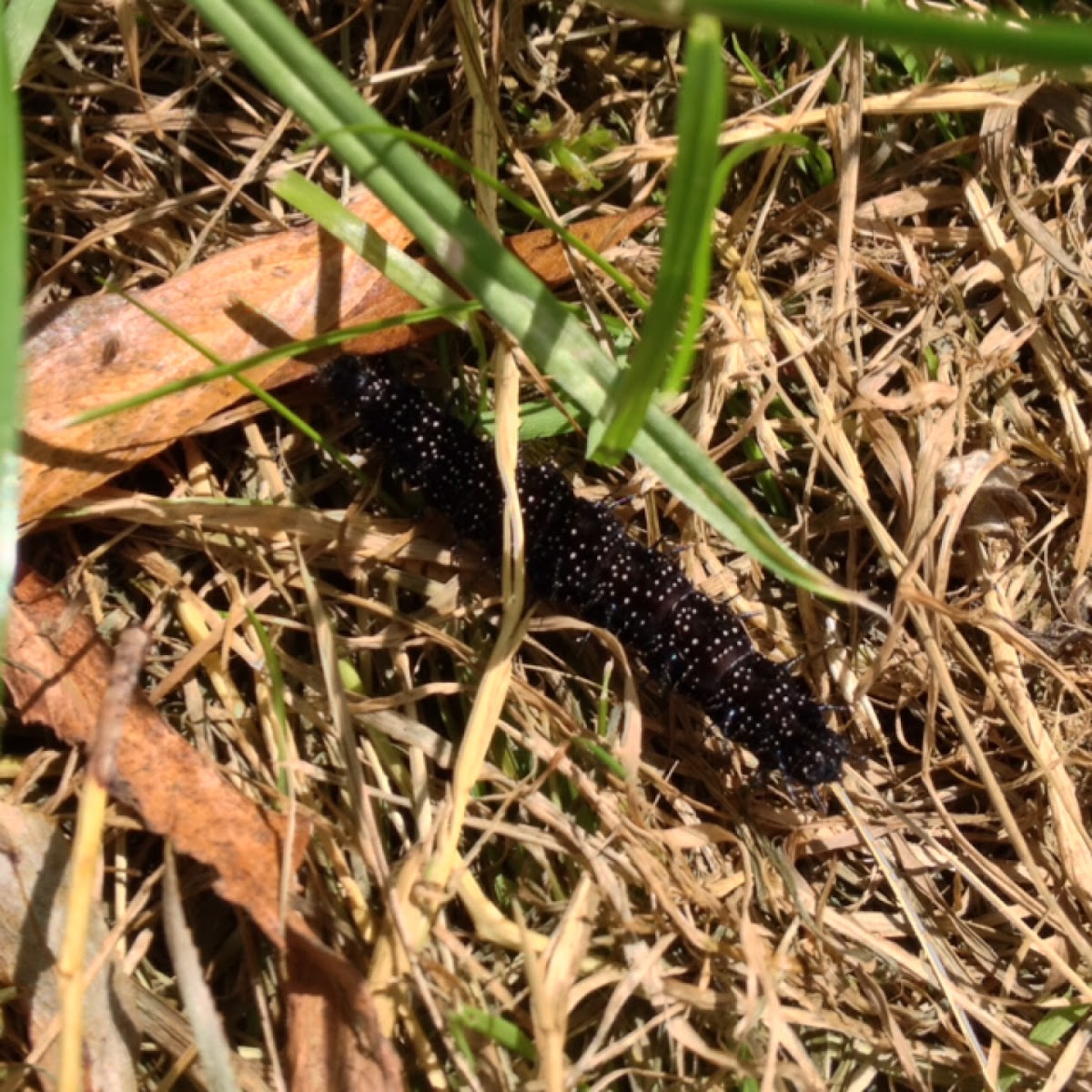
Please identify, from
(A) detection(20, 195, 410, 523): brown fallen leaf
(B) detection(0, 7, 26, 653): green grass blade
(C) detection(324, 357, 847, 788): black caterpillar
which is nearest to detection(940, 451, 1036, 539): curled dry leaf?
(C) detection(324, 357, 847, 788): black caterpillar

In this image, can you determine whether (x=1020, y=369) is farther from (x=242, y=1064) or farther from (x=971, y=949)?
(x=242, y=1064)

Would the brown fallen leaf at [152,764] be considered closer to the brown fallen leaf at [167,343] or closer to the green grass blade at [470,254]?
the brown fallen leaf at [167,343]

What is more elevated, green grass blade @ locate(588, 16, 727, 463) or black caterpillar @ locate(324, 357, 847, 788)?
green grass blade @ locate(588, 16, 727, 463)

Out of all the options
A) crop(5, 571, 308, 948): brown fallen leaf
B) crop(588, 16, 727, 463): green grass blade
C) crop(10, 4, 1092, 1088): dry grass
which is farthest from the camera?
crop(10, 4, 1092, 1088): dry grass

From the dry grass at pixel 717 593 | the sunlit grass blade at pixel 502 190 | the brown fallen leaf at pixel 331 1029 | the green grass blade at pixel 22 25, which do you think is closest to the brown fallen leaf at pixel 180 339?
the dry grass at pixel 717 593

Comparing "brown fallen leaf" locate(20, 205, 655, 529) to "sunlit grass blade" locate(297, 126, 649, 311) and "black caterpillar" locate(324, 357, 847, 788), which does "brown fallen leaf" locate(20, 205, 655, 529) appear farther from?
"sunlit grass blade" locate(297, 126, 649, 311)

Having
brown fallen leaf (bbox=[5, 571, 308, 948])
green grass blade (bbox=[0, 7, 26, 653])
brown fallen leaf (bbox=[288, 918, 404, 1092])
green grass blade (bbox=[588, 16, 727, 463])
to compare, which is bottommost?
brown fallen leaf (bbox=[288, 918, 404, 1092])

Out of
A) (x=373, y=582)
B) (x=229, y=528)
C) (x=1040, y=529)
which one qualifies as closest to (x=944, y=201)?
(x=1040, y=529)
